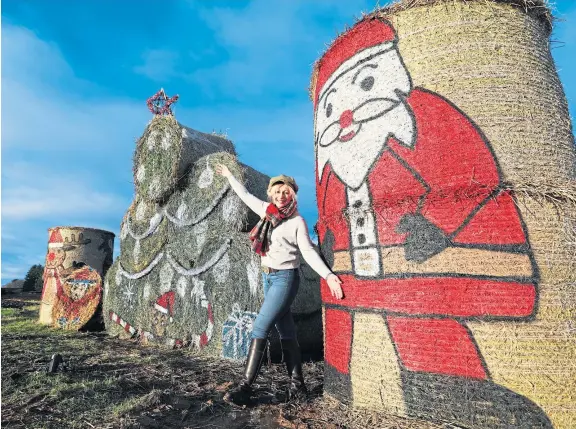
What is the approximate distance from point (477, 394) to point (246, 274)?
3656 millimetres

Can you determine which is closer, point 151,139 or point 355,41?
point 355,41

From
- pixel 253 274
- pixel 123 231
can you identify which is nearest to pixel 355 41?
pixel 253 274

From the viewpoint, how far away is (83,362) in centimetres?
520

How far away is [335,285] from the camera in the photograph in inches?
130

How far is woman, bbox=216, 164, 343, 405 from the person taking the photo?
3.39 meters

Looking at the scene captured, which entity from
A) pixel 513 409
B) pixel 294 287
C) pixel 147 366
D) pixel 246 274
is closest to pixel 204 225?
pixel 246 274

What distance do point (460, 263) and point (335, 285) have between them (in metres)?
1.00

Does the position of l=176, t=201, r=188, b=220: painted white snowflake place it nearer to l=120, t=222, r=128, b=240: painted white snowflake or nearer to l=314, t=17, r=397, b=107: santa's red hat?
l=120, t=222, r=128, b=240: painted white snowflake

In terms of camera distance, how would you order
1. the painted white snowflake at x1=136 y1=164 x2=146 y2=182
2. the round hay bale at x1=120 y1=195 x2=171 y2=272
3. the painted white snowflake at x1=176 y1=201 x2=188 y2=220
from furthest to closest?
the painted white snowflake at x1=136 y1=164 x2=146 y2=182 < the round hay bale at x1=120 y1=195 x2=171 y2=272 < the painted white snowflake at x1=176 y1=201 x2=188 y2=220

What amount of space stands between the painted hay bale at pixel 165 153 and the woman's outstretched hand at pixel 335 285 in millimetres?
4771

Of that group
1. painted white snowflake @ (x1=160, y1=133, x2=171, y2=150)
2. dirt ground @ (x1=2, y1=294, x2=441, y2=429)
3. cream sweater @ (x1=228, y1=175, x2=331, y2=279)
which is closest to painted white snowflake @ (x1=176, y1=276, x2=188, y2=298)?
dirt ground @ (x1=2, y1=294, x2=441, y2=429)

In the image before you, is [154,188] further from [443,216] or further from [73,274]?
[443,216]

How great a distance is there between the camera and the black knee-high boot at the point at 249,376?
3.33 meters

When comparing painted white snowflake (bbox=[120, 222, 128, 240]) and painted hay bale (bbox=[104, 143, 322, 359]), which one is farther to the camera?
painted white snowflake (bbox=[120, 222, 128, 240])
